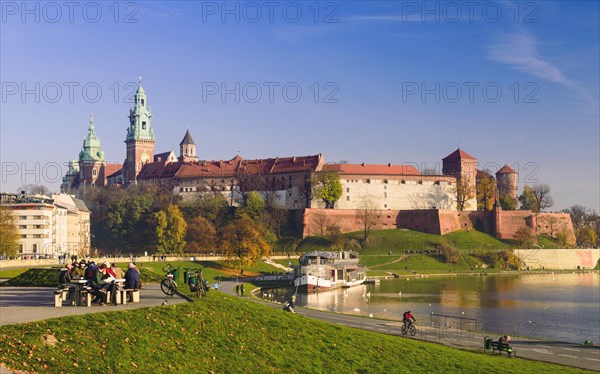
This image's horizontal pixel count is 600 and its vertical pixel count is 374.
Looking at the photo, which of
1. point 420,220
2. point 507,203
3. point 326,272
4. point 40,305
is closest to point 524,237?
point 420,220

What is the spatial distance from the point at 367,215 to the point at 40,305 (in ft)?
Answer: 348

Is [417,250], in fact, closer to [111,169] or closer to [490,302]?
[490,302]

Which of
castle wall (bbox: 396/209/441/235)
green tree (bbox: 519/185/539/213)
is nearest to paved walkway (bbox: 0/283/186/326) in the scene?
castle wall (bbox: 396/209/441/235)

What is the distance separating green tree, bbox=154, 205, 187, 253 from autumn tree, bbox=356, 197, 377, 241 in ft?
109

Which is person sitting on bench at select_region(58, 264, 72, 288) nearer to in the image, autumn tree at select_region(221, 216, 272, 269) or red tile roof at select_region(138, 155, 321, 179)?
autumn tree at select_region(221, 216, 272, 269)

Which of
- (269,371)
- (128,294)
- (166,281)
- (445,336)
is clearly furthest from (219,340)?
(445,336)

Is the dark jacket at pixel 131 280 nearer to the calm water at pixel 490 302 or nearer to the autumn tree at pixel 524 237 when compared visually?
the calm water at pixel 490 302

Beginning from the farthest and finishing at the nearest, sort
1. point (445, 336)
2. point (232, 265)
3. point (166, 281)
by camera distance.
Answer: point (232, 265) < point (445, 336) < point (166, 281)

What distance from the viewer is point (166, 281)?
88.3 feet

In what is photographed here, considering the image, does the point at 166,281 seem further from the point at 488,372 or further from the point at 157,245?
the point at 157,245

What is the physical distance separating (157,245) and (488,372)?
90.5 metres

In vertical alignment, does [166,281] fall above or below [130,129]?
below

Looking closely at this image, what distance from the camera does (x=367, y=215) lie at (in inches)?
5027

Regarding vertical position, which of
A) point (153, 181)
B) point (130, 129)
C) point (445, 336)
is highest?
point (130, 129)
